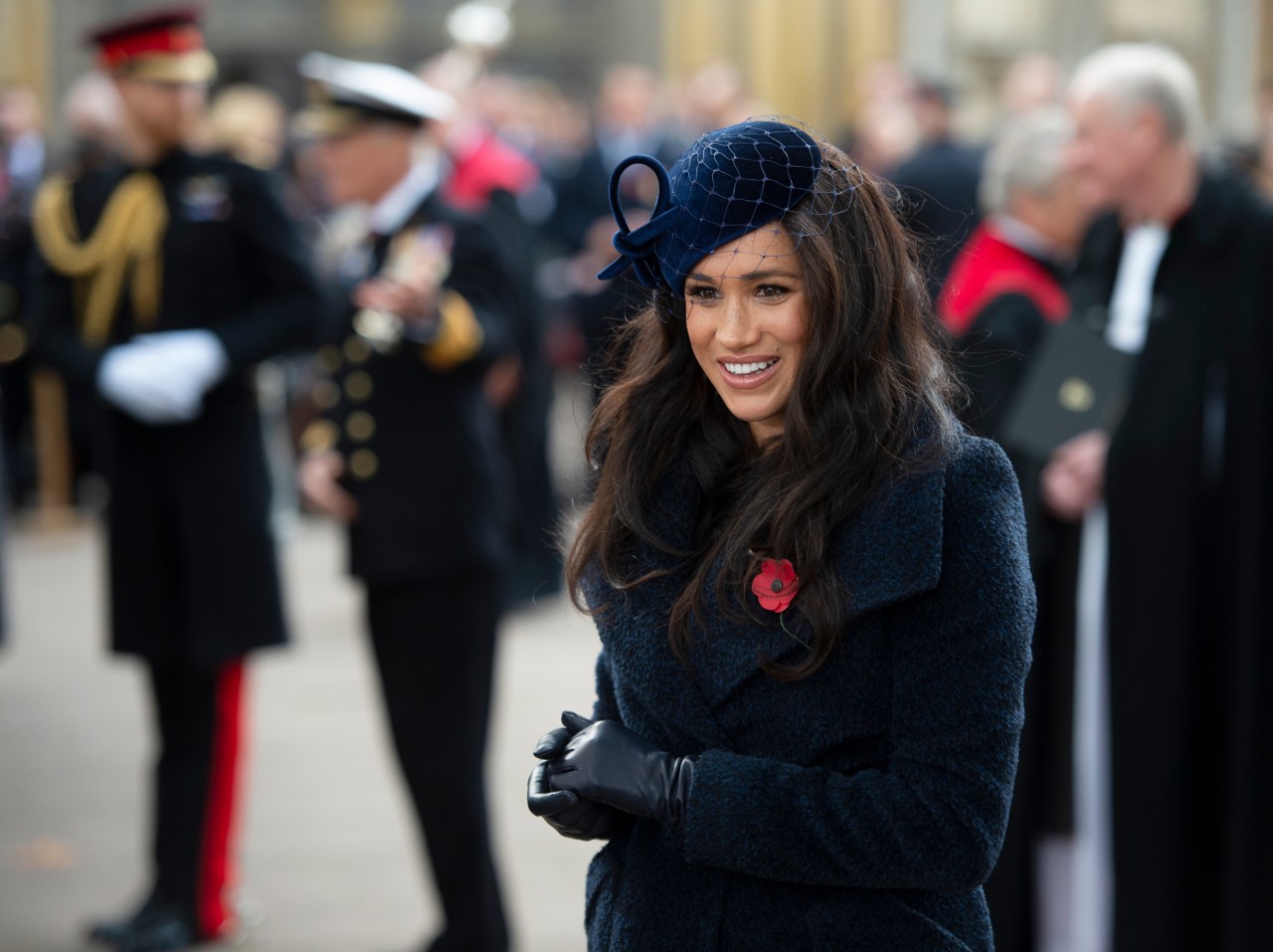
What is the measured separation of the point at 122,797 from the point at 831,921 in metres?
4.01

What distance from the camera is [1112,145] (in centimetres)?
374

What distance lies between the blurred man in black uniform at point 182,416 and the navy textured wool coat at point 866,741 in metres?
2.50

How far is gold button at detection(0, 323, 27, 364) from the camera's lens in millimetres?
9492

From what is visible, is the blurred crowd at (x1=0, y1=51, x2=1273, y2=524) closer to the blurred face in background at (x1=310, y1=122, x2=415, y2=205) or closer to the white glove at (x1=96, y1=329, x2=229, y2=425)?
the white glove at (x1=96, y1=329, x2=229, y2=425)

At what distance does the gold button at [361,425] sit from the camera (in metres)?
3.98

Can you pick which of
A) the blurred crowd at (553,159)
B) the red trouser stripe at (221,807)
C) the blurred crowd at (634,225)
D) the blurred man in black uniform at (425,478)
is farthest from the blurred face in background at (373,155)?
the blurred crowd at (553,159)

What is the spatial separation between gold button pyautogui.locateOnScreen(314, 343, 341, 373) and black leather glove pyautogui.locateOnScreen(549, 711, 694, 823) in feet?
7.31

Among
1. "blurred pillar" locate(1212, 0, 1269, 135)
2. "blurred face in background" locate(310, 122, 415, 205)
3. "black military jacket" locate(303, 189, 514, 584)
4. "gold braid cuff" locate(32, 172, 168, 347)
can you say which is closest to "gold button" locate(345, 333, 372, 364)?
"black military jacket" locate(303, 189, 514, 584)

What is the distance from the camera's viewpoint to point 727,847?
Answer: 1.90 meters

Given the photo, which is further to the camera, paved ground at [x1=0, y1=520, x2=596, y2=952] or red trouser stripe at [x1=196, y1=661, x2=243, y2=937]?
paved ground at [x1=0, y1=520, x2=596, y2=952]

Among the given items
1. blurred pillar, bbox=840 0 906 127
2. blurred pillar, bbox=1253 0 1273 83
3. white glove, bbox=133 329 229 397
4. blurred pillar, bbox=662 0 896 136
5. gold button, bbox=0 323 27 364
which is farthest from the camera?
blurred pillar, bbox=662 0 896 136

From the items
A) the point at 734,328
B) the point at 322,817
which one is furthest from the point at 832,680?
the point at 322,817

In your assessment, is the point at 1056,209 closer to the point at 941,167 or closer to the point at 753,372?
the point at 753,372

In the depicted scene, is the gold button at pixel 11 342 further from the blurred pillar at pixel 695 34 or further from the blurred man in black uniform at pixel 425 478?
the blurred pillar at pixel 695 34
